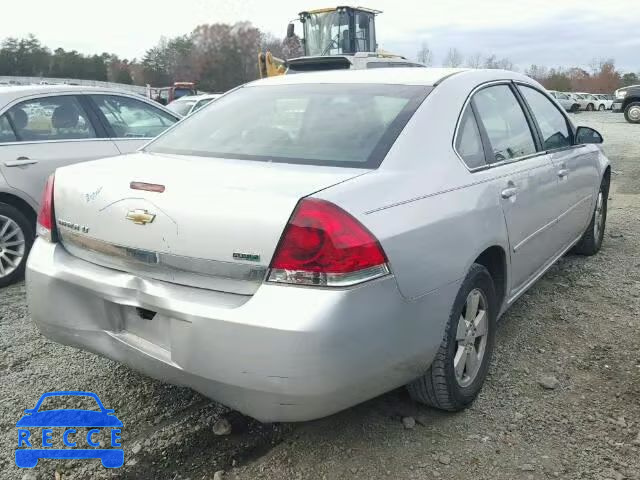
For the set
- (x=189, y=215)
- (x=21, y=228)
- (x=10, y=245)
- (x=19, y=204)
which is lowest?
(x=10, y=245)

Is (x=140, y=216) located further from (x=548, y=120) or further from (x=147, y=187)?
(x=548, y=120)

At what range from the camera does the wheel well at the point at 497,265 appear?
2815 millimetres

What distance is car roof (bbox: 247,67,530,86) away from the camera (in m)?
2.94

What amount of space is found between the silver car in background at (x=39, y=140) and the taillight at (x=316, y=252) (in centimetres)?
350

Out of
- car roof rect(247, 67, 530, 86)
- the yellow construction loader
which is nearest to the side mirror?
car roof rect(247, 67, 530, 86)

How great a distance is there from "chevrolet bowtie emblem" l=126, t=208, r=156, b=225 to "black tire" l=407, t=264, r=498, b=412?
4.24ft

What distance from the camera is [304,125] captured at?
2785mm

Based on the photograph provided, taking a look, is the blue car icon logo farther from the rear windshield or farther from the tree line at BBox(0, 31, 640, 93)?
the tree line at BBox(0, 31, 640, 93)

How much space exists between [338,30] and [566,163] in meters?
12.4

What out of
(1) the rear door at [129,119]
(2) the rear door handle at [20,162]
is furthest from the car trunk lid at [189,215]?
(1) the rear door at [129,119]

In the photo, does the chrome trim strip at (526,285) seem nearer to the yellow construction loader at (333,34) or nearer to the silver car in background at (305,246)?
the silver car in background at (305,246)

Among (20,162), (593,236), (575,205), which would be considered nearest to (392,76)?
(575,205)

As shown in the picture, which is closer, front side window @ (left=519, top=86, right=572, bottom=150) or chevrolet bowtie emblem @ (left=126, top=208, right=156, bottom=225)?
chevrolet bowtie emblem @ (left=126, top=208, right=156, bottom=225)

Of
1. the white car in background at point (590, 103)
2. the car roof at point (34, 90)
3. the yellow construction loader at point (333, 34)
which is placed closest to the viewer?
the car roof at point (34, 90)
